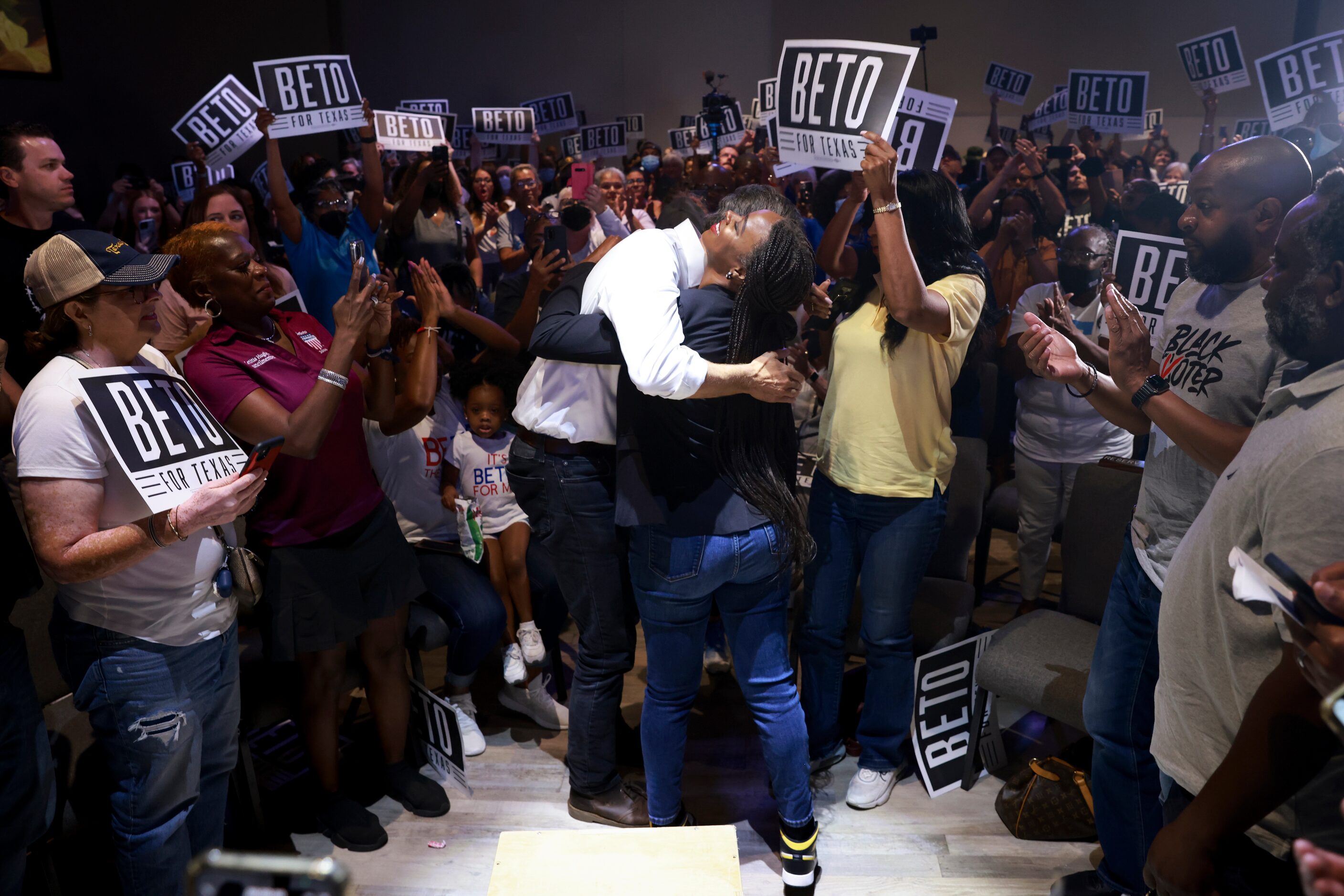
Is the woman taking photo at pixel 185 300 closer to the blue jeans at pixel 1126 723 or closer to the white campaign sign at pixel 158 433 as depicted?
the white campaign sign at pixel 158 433

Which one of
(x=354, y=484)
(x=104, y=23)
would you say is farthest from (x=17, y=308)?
(x=104, y=23)

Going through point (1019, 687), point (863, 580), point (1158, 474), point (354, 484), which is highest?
point (1158, 474)

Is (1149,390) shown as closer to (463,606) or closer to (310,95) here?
(463,606)

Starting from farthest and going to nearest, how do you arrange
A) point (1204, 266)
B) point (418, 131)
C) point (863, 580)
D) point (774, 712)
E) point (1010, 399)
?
point (418, 131)
point (1010, 399)
point (863, 580)
point (774, 712)
point (1204, 266)

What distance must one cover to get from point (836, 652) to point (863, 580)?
27cm

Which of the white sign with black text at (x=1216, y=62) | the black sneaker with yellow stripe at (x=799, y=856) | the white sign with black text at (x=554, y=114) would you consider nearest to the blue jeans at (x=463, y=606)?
the black sneaker with yellow stripe at (x=799, y=856)

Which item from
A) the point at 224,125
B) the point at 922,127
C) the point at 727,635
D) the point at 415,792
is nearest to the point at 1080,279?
the point at 922,127

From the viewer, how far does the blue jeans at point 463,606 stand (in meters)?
3.02

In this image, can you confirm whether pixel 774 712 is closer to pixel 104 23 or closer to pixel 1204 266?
pixel 1204 266

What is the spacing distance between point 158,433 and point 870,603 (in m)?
1.88

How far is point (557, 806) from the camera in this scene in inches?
111

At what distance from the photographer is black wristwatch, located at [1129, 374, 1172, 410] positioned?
1.77m

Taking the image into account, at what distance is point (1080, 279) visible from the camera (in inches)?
146

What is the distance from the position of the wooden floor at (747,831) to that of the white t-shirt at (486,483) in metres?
0.76
